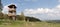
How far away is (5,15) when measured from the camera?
105 feet

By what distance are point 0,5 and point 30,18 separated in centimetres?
734

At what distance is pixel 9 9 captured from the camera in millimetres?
35438

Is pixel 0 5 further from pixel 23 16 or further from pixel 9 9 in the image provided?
pixel 23 16

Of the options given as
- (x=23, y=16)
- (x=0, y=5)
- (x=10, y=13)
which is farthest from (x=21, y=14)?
(x=0, y=5)

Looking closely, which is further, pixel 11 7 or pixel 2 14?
pixel 11 7

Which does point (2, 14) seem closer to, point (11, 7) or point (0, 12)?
point (0, 12)

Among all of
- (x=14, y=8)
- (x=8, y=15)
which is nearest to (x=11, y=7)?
(x=14, y=8)

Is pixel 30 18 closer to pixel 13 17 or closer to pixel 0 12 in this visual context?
pixel 13 17

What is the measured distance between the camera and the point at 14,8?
3597cm

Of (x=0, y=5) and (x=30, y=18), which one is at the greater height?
(x=0, y=5)

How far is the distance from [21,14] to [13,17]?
2136mm

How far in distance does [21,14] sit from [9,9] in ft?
12.1

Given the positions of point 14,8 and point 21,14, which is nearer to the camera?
point 21,14

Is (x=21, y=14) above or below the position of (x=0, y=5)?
below
